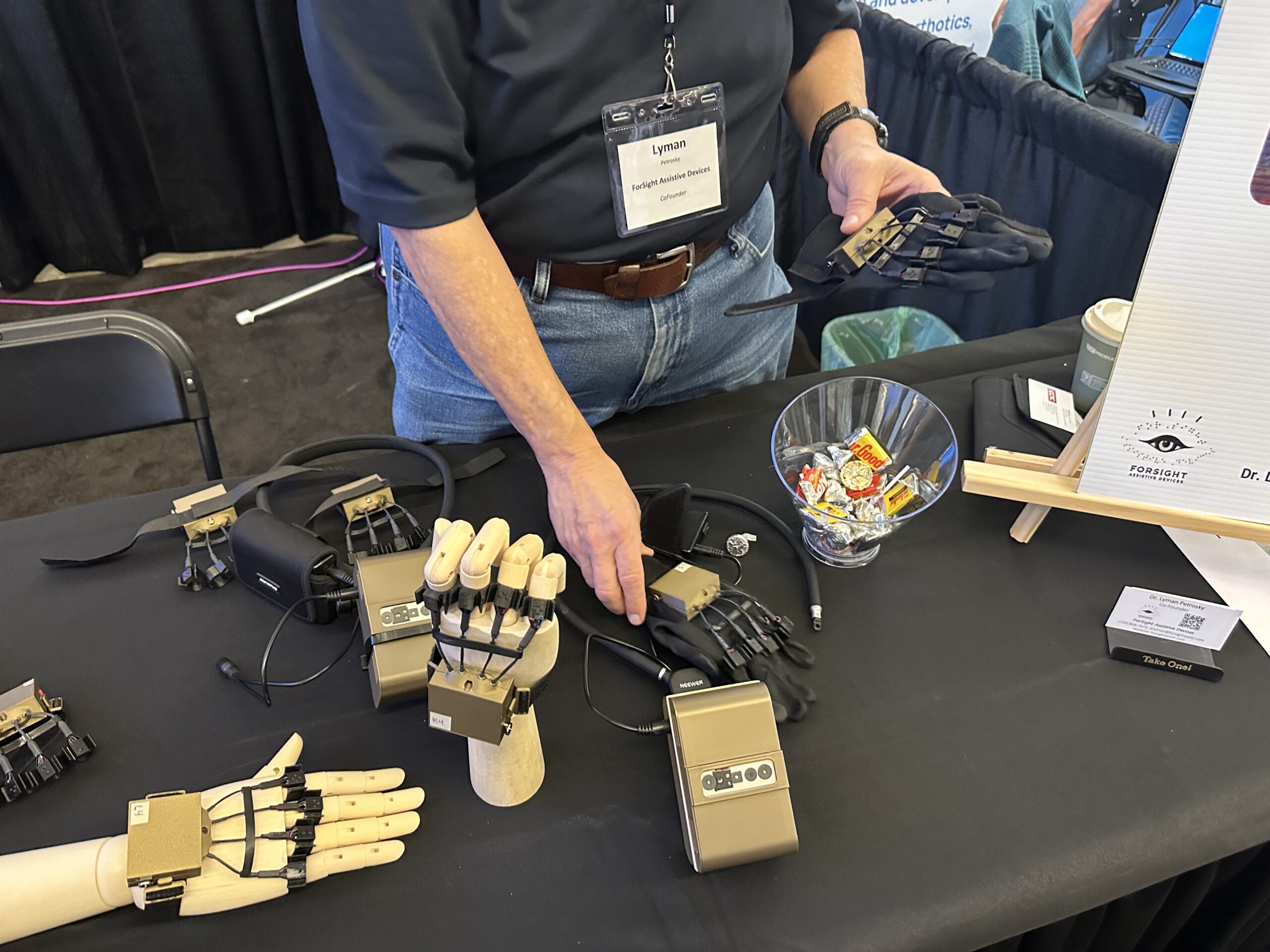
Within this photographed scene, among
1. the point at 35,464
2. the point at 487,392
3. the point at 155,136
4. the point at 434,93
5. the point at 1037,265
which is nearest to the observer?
the point at 434,93

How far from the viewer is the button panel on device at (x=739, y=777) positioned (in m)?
0.65

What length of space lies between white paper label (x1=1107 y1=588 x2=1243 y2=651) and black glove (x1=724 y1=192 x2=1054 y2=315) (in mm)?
353

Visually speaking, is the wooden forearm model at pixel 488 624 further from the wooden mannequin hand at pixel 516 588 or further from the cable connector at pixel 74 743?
the cable connector at pixel 74 743

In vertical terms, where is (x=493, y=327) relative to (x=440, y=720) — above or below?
above

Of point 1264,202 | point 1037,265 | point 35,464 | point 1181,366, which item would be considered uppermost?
point 1264,202

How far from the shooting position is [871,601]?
85 centimetres

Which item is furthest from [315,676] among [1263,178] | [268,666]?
[1263,178]

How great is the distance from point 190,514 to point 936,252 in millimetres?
847

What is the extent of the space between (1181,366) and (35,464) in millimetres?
2441

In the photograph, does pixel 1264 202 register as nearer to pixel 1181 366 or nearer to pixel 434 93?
pixel 1181 366

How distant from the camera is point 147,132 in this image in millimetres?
2590

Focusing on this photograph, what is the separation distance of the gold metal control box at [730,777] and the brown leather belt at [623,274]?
467mm

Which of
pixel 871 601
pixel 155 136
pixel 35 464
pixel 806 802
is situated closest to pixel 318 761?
pixel 806 802

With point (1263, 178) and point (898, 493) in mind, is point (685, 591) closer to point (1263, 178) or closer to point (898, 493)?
point (898, 493)
